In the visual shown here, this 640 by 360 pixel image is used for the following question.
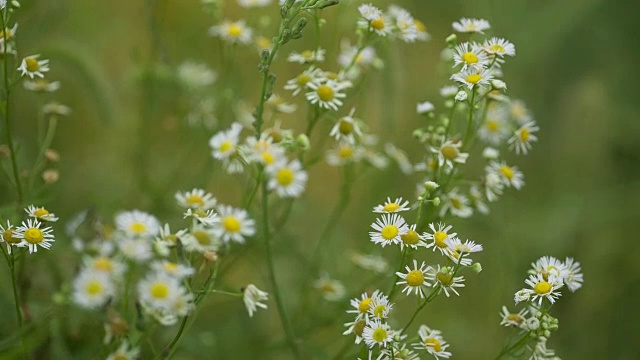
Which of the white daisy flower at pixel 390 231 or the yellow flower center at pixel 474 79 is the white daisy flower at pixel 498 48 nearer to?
the yellow flower center at pixel 474 79

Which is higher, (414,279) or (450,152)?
(450,152)

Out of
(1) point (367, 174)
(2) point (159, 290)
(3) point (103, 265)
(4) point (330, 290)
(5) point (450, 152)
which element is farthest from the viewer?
(1) point (367, 174)

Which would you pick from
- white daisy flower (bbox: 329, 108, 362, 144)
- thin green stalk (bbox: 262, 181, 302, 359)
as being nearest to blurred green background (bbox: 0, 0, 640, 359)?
thin green stalk (bbox: 262, 181, 302, 359)

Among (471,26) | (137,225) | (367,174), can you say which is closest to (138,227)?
(137,225)

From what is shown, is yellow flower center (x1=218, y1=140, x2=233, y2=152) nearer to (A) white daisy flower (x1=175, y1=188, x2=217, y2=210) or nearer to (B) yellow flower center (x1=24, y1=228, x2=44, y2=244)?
(A) white daisy flower (x1=175, y1=188, x2=217, y2=210)

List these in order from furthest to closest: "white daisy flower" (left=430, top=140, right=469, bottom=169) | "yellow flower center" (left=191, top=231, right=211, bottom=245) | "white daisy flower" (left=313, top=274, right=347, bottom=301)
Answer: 1. "white daisy flower" (left=313, top=274, right=347, bottom=301)
2. "white daisy flower" (left=430, top=140, right=469, bottom=169)
3. "yellow flower center" (left=191, top=231, right=211, bottom=245)

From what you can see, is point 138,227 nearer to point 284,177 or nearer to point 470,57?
point 284,177
